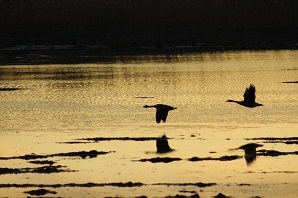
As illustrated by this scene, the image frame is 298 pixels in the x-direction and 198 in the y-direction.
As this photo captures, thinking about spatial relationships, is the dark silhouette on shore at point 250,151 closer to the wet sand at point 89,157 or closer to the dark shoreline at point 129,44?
the wet sand at point 89,157

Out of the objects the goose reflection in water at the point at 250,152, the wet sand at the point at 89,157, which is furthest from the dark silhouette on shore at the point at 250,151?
the wet sand at the point at 89,157

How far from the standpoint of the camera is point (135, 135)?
28562 millimetres

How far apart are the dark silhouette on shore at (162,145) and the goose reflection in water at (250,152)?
1994 mm

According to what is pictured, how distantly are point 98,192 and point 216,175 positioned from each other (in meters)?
3.05

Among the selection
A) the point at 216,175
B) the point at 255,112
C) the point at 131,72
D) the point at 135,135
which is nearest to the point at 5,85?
the point at 131,72

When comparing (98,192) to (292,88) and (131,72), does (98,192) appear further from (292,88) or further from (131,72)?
(131,72)

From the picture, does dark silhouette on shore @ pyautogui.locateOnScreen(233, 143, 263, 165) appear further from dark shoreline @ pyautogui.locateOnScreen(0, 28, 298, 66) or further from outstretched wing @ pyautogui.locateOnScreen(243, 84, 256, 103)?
dark shoreline @ pyautogui.locateOnScreen(0, 28, 298, 66)

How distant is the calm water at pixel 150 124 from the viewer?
20.7 m

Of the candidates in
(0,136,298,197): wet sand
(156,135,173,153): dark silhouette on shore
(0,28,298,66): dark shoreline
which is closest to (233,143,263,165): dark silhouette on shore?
(0,136,298,197): wet sand

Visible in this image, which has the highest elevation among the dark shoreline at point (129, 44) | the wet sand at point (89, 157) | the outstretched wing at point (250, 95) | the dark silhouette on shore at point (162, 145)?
the dark shoreline at point (129, 44)

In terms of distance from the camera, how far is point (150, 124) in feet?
104

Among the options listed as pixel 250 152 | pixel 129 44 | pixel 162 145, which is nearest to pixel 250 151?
pixel 250 152

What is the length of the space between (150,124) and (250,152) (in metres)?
7.94

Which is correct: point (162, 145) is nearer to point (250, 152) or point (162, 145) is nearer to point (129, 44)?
point (250, 152)
